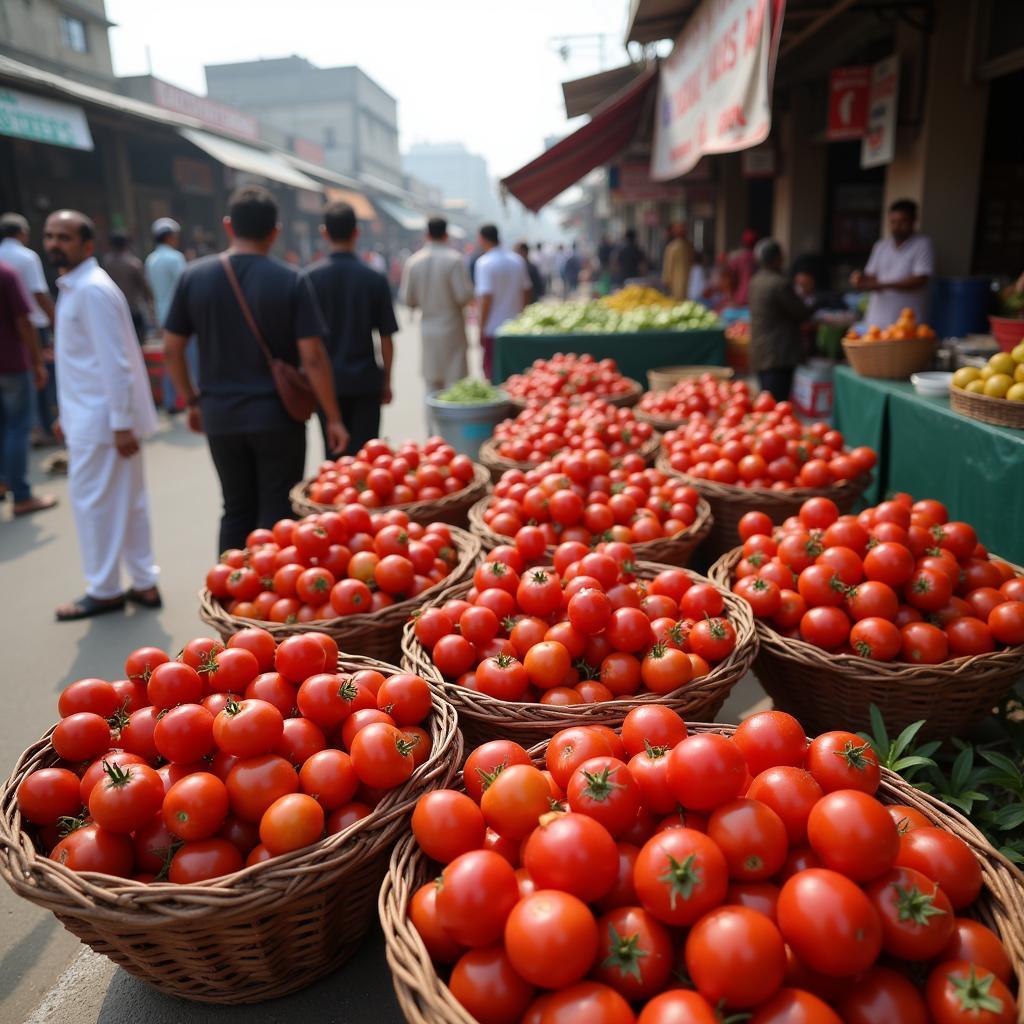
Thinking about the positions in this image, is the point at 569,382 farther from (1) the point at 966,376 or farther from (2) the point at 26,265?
(2) the point at 26,265

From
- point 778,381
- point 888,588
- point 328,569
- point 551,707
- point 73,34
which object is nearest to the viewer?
point 551,707

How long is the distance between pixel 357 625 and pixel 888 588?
171 centimetres

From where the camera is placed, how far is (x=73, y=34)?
2105 cm

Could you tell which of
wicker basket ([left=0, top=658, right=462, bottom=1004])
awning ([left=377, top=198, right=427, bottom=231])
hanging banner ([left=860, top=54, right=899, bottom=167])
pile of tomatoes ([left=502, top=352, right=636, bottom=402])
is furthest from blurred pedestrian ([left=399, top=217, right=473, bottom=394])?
awning ([left=377, top=198, right=427, bottom=231])

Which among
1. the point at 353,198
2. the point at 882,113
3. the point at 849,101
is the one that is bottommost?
the point at 882,113

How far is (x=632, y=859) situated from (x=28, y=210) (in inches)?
625

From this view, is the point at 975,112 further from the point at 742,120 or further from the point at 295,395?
the point at 295,395

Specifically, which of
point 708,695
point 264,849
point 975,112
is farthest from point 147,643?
point 975,112

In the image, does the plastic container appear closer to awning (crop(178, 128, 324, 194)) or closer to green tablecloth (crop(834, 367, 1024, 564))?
green tablecloth (crop(834, 367, 1024, 564))

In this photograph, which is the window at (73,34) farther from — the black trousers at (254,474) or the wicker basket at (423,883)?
the wicker basket at (423,883)

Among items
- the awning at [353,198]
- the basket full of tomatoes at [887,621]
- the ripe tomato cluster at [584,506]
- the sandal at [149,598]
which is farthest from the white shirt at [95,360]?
the awning at [353,198]

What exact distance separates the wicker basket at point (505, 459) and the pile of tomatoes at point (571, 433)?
3cm

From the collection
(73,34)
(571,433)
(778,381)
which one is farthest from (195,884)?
(73,34)

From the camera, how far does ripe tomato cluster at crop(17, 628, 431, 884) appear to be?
157 cm
